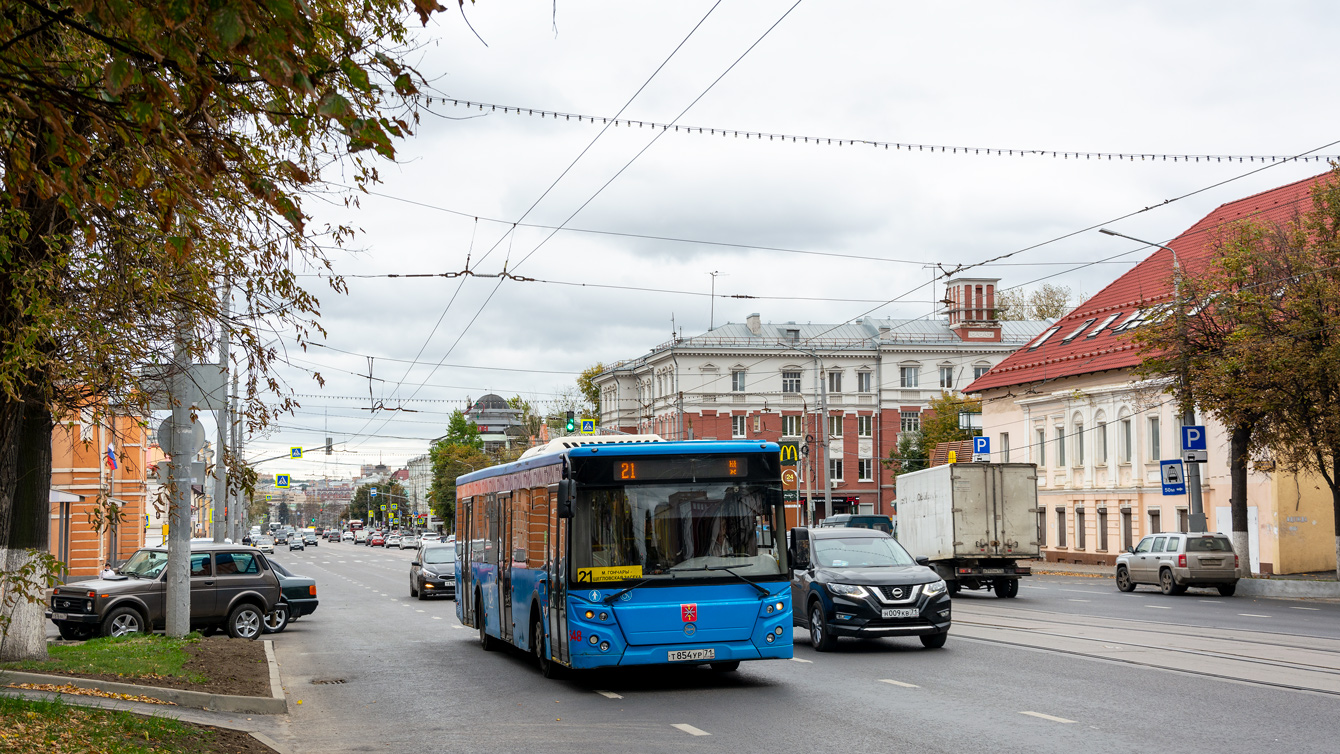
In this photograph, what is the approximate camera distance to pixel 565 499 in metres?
14.0

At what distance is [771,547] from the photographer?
14609 mm

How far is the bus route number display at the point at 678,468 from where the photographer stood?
14.4m

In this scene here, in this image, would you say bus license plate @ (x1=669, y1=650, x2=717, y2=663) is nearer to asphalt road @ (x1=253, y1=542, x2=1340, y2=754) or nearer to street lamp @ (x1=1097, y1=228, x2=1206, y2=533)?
asphalt road @ (x1=253, y1=542, x2=1340, y2=754)

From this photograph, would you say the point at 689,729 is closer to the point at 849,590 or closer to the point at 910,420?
the point at 849,590

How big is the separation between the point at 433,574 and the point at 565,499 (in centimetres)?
2307

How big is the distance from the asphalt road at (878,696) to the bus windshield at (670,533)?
1298 millimetres

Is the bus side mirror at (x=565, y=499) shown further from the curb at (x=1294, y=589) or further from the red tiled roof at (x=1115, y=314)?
the red tiled roof at (x=1115, y=314)

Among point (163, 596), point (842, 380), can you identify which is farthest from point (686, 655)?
point (842, 380)

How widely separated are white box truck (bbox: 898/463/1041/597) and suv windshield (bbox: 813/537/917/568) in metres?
14.0

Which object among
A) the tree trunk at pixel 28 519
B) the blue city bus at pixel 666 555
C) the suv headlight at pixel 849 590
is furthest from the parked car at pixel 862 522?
the tree trunk at pixel 28 519

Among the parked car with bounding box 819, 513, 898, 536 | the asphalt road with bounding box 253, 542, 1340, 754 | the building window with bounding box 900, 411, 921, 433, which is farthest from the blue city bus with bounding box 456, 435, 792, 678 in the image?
the building window with bounding box 900, 411, 921, 433

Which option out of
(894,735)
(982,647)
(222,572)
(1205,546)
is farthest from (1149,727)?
(1205,546)

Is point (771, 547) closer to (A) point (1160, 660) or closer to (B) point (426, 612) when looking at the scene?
(A) point (1160, 660)

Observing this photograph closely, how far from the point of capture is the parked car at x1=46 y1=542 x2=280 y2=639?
2128 cm
